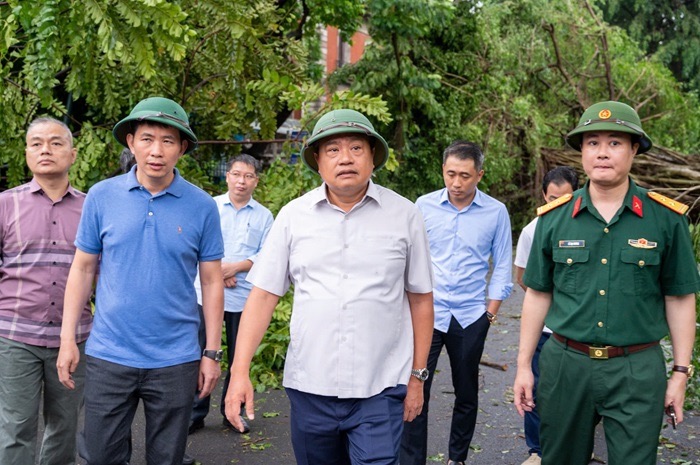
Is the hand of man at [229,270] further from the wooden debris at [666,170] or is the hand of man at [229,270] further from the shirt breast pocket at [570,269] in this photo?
the wooden debris at [666,170]

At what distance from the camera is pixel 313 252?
356cm

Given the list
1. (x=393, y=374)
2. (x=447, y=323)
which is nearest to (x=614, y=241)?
(x=393, y=374)

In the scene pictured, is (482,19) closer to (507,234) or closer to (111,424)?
(507,234)

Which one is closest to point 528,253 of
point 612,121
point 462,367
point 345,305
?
point 462,367

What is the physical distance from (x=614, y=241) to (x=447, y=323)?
1.88 m

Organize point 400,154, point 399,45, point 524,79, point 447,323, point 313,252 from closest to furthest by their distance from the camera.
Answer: point 313,252, point 447,323, point 399,45, point 400,154, point 524,79

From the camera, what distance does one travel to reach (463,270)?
554 cm

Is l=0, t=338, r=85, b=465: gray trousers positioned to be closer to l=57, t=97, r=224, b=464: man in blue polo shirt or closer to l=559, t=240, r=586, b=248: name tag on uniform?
l=57, t=97, r=224, b=464: man in blue polo shirt

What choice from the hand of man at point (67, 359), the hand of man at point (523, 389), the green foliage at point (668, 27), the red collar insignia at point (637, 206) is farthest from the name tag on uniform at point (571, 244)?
the green foliage at point (668, 27)

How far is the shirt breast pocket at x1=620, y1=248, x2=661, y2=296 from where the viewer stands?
3.70 metres

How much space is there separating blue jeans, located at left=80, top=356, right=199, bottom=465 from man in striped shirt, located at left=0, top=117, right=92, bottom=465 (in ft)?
2.07

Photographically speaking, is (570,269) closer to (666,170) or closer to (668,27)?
(666,170)

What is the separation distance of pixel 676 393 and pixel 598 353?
1.30ft

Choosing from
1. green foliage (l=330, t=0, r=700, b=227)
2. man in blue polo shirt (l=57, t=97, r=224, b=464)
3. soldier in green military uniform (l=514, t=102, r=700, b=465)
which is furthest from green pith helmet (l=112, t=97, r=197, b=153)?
green foliage (l=330, t=0, r=700, b=227)
